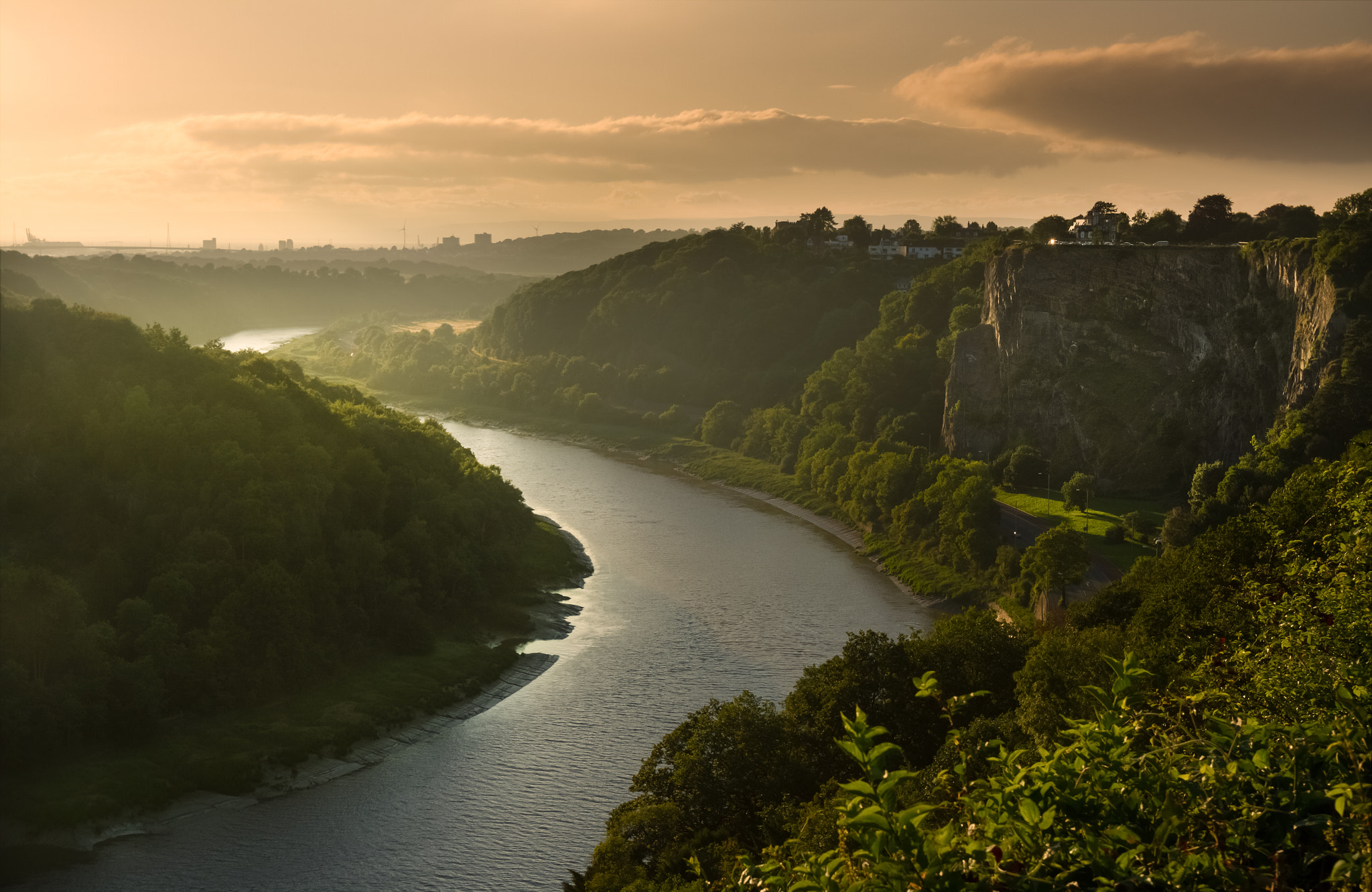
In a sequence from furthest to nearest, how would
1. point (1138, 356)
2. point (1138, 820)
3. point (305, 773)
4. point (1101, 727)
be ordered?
point (1138, 356), point (305, 773), point (1101, 727), point (1138, 820)

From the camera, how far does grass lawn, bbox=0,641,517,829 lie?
36188mm

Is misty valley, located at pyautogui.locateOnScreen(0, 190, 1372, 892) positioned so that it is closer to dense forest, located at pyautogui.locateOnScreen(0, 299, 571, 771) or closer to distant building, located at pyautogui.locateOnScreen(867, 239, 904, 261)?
dense forest, located at pyautogui.locateOnScreen(0, 299, 571, 771)

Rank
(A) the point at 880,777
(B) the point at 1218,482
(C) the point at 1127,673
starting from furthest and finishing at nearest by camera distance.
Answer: (B) the point at 1218,482 → (C) the point at 1127,673 → (A) the point at 880,777

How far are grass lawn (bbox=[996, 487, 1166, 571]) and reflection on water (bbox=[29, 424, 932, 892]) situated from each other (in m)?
10.1

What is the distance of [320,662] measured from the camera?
48156mm

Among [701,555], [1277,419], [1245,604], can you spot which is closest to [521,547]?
[701,555]

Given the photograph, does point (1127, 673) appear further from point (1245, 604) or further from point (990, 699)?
point (990, 699)

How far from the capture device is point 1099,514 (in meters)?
63.3

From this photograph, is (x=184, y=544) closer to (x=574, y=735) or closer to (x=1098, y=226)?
(x=574, y=735)

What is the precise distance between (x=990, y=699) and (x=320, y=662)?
30059 millimetres

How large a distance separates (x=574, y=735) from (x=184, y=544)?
18912 mm

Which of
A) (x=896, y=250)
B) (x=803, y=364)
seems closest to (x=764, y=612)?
(x=803, y=364)

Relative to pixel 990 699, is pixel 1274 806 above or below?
above

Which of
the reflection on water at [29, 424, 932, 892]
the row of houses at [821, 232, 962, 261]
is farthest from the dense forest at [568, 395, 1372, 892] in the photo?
the row of houses at [821, 232, 962, 261]
